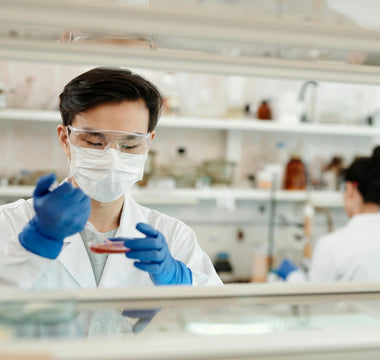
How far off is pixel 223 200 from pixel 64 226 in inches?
90.0

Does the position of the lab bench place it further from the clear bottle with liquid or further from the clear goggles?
the clear bottle with liquid

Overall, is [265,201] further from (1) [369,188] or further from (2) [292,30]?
(2) [292,30]

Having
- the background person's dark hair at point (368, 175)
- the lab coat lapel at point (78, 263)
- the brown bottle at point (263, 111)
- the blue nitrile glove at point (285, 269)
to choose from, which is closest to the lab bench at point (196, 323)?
the lab coat lapel at point (78, 263)

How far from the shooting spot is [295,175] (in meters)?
3.26

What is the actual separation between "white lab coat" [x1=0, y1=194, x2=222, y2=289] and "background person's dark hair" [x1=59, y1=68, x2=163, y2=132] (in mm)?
302

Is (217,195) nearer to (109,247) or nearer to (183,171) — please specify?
(183,171)

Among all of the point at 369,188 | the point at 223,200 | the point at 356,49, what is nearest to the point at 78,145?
the point at 356,49

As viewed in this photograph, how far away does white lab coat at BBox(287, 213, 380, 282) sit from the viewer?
193 centimetres

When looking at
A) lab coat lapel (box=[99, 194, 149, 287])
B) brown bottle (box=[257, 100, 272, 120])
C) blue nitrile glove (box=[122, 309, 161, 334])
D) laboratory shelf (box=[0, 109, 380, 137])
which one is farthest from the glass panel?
brown bottle (box=[257, 100, 272, 120])

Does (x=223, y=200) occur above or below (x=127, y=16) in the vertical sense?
below

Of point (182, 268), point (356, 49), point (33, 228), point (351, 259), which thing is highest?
point (356, 49)

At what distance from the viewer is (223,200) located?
10.1 ft

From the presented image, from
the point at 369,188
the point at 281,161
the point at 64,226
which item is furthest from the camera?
the point at 281,161

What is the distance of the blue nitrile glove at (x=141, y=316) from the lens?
564mm
